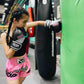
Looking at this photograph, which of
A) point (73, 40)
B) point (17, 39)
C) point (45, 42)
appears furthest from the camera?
point (45, 42)

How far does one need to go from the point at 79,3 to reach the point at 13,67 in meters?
0.68

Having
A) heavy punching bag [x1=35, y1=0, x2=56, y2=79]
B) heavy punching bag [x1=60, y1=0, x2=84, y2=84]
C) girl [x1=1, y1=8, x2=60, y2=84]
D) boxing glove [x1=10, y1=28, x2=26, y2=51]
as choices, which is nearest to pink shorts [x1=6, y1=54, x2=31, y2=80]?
girl [x1=1, y1=8, x2=60, y2=84]

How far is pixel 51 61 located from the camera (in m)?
1.93

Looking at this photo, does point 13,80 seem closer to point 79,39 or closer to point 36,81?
point 79,39

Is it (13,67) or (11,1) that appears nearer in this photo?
(13,67)

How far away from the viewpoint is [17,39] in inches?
37.0

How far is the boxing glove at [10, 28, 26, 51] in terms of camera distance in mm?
914

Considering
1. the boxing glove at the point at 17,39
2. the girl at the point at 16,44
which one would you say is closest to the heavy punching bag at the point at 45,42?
the girl at the point at 16,44

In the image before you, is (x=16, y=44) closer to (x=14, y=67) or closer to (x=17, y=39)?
(x=17, y=39)

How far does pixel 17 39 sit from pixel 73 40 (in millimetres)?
387

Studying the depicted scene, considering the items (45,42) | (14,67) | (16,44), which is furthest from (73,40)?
(45,42)

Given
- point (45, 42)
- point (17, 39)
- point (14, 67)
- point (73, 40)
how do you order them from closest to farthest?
point (73, 40) < point (17, 39) < point (14, 67) < point (45, 42)

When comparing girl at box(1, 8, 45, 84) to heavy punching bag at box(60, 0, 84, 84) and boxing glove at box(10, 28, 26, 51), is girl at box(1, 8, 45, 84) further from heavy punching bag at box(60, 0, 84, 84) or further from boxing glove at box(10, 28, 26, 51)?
heavy punching bag at box(60, 0, 84, 84)

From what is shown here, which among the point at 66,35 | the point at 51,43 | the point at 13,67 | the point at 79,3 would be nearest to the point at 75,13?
the point at 79,3
